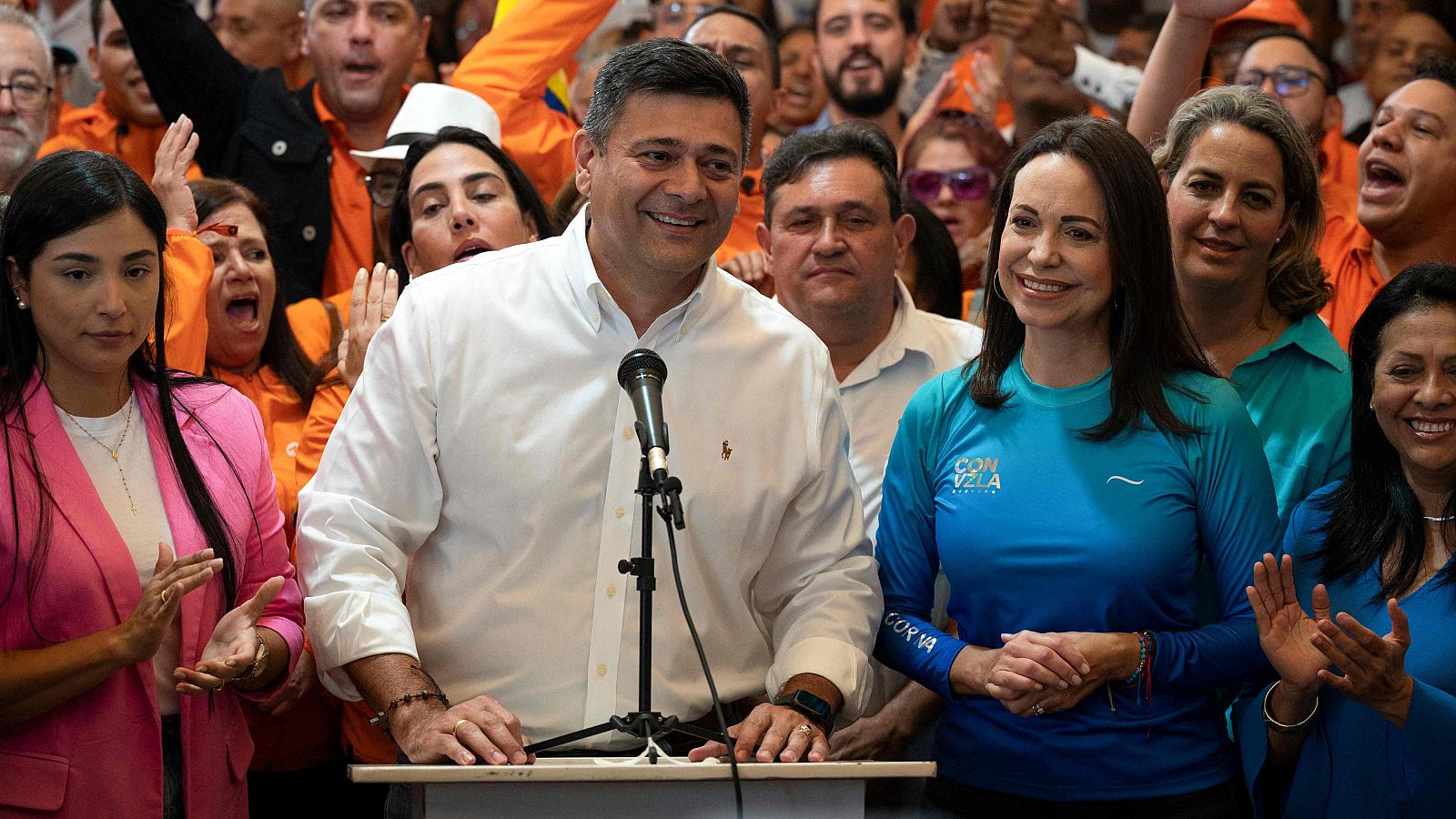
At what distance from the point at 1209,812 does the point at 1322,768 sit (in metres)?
0.29

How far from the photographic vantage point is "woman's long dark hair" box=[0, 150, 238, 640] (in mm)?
2668

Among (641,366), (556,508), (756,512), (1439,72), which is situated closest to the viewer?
(641,366)

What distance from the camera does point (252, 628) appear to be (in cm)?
276

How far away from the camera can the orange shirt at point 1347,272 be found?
4160mm

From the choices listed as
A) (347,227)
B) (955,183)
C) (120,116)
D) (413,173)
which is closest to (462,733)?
(413,173)

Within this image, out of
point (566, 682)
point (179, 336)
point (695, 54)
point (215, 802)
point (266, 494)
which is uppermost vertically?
point (695, 54)

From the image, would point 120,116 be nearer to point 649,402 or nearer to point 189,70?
point 189,70

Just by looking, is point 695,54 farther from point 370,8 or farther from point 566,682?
point 370,8

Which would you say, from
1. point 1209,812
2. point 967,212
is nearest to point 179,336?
point 1209,812

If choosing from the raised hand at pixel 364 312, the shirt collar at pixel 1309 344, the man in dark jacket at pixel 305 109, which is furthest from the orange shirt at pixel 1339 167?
the raised hand at pixel 364 312

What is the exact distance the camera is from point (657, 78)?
2.78 metres

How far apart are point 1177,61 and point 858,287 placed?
1.07m

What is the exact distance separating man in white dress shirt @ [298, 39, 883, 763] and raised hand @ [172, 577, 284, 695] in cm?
10

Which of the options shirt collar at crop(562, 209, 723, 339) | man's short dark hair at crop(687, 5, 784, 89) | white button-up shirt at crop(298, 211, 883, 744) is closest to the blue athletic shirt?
white button-up shirt at crop(298, 211, 883, 744)
